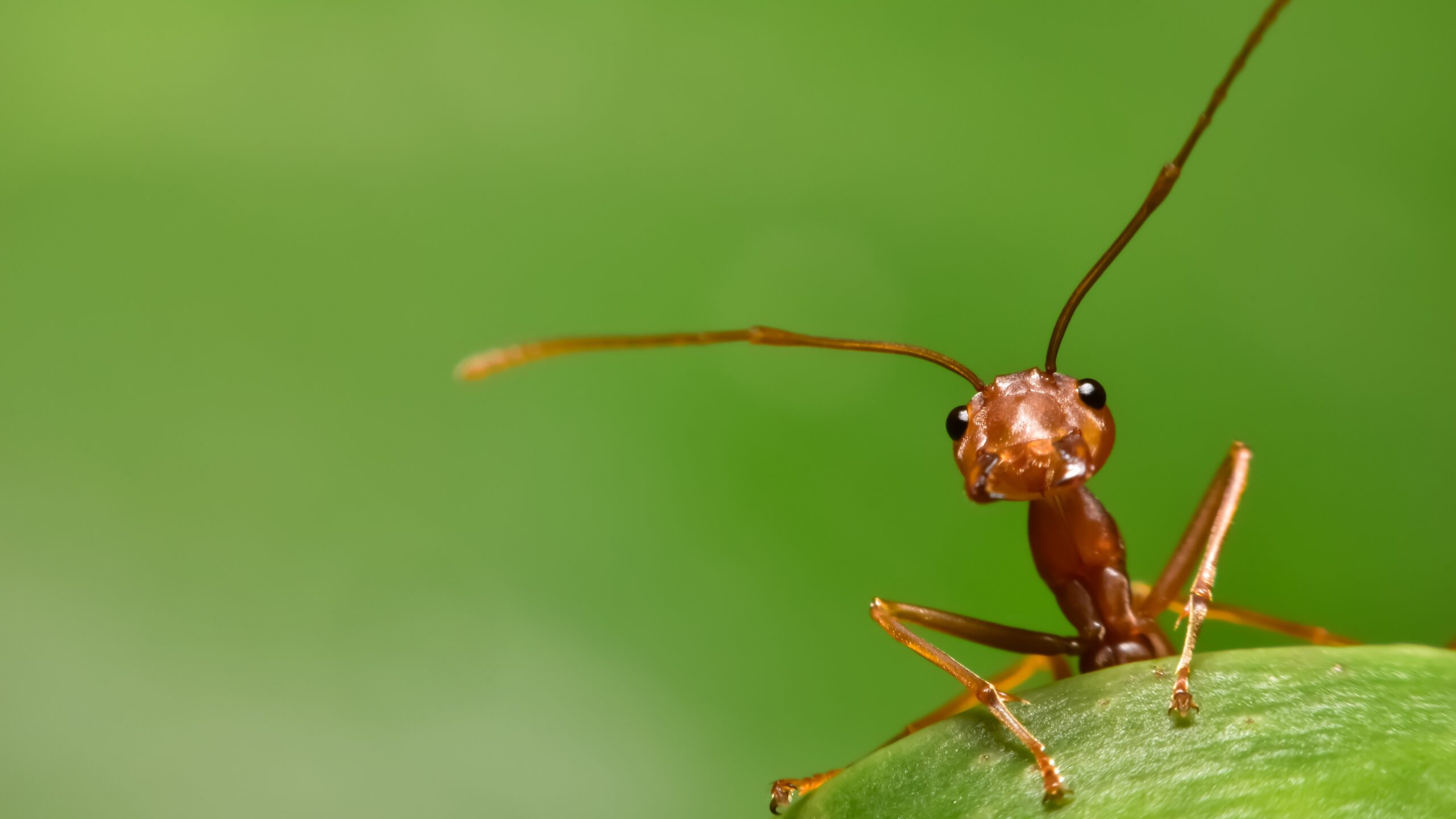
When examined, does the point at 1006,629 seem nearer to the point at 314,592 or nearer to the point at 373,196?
the point at 314,592

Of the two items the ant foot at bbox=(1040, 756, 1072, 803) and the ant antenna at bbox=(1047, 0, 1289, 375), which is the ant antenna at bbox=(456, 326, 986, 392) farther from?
the ant foot at bbox=(1040, 756, 1072, 803)

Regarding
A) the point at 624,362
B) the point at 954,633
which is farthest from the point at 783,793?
the point at 624,362

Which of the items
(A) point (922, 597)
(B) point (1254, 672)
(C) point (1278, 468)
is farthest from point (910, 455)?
(B) point (1254, 672)

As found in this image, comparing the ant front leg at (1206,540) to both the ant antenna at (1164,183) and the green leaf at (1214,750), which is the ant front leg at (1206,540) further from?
the green leaf at (1214,750)

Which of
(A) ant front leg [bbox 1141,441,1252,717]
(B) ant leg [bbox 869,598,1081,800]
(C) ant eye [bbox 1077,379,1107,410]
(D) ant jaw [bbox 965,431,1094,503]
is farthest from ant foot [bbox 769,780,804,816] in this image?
(C) ant eye [bbox 1077,379,1107,410]

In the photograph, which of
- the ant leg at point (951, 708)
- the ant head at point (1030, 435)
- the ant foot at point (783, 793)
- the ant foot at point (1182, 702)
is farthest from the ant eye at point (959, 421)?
the ant foot at point (1182, 702)

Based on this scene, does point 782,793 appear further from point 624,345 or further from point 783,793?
point 624,345
